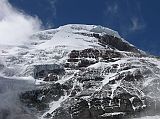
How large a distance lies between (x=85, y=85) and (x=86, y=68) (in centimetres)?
1385

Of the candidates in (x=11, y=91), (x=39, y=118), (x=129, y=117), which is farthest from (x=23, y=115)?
(x=129, y=117)

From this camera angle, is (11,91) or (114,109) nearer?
(114,109)

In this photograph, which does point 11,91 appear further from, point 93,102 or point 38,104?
point 93,102

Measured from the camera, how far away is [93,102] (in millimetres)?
174000

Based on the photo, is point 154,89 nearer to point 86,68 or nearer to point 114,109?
point 114,109

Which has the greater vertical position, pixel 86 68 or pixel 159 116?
pixel 86 68

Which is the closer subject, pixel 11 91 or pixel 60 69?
pixel 11 91

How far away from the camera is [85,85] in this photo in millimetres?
183750

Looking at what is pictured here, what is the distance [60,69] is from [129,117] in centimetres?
4077

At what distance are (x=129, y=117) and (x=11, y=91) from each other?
137 ft

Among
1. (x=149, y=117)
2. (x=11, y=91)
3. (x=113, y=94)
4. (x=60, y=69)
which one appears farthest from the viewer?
(x=60, y=69)

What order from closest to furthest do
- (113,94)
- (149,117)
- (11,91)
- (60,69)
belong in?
(149,117) → (113,94) → (11,91) → (60,69)

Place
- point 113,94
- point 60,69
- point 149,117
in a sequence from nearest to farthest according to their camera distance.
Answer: point 149,117 → point 113,94 → point 60,69

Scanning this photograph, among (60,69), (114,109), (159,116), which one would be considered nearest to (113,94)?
(114,109)
